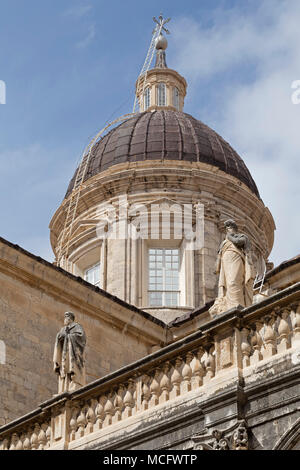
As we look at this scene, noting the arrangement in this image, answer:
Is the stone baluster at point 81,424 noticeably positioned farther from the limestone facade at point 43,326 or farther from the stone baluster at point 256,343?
the limestone facade at point 43,326

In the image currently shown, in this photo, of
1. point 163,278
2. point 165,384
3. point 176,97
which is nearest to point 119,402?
point 165,384

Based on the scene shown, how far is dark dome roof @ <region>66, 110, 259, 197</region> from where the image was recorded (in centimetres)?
3027

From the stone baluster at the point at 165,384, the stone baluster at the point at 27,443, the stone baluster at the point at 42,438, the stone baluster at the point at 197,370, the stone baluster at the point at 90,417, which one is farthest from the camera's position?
the stone baluster at the point at 27,443

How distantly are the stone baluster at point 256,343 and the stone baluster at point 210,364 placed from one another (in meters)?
0.68

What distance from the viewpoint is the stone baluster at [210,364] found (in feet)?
42.4

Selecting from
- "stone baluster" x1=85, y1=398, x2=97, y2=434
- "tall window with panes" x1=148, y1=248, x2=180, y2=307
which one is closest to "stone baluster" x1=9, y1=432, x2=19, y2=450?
"stone baluster" x1=85, y1=398, x2=97, y2=434

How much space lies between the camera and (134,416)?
13812 millimetres

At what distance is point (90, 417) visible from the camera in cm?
1462

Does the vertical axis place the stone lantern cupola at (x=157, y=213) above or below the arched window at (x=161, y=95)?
below

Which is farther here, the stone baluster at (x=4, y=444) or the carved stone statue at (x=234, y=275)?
the stone baluster at (x=4, y=444)

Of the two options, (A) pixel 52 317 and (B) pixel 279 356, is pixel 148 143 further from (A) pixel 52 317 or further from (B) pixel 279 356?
(B) pixel 279 356

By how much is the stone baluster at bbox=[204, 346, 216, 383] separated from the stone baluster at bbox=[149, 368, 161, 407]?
3.27ft

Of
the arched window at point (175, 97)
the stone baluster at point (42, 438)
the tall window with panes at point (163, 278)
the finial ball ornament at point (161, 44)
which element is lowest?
the stone baluster at point (42, 438)

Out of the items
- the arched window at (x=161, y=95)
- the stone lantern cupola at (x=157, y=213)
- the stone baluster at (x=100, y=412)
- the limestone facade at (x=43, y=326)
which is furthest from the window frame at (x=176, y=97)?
the stone baluster at (x=100, y=412)
